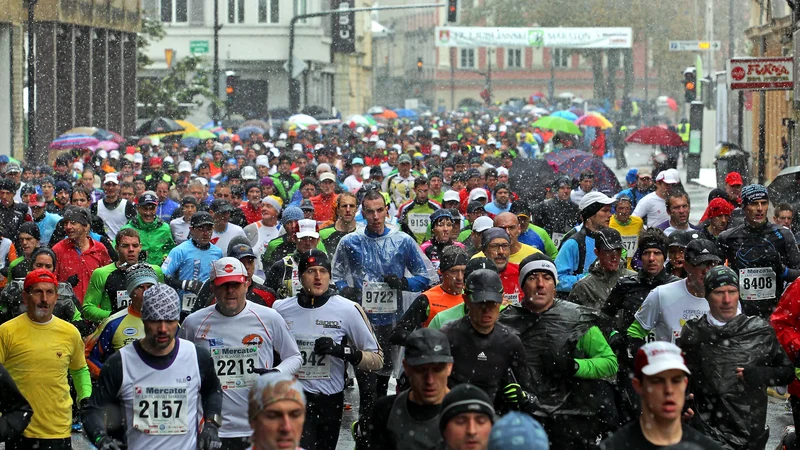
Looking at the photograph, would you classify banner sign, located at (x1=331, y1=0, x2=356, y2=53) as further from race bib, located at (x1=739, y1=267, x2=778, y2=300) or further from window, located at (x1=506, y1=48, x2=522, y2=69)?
window, located at (x1=506, y1=48, x2=522, y2=69)

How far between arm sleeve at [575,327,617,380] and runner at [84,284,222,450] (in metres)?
1.81

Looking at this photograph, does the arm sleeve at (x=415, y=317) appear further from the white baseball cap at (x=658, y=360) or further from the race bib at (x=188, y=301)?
the white baseball cap at (x=658, y=360)

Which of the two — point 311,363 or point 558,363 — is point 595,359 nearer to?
point 558,363

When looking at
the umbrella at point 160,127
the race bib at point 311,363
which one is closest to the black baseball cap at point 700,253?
the race bib at point 311,363

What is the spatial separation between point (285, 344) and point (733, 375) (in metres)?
2.33

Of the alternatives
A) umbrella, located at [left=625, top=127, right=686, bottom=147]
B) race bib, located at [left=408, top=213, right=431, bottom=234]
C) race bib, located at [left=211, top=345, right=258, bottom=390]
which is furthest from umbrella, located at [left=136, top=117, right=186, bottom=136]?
race bib, located at [left=211, top=345, right=258, bottom=390]

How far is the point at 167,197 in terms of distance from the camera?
57.2ft

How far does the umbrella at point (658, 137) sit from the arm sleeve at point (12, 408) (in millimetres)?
22618

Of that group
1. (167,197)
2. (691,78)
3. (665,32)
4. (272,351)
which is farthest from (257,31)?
(272,351)

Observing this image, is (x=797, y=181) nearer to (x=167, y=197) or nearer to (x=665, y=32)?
(x=167, y=197)

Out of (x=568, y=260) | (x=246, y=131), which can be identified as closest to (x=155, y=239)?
(x=568, y=260)

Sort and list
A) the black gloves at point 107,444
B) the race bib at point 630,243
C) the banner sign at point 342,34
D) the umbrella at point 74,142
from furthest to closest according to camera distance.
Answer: the banner sign at point 342,34 < the umbrella at point 74,142 < the race bib at point 630,243 < the black gloves at point 107,444

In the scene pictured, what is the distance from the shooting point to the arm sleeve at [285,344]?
7.79m

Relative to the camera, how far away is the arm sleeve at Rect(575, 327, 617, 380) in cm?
720
